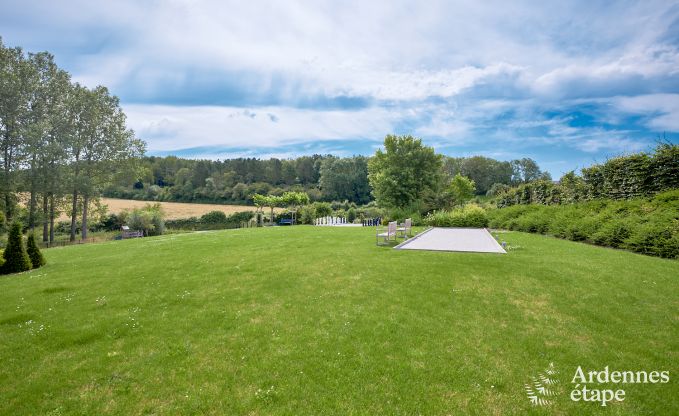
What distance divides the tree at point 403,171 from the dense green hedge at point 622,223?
1522 cm

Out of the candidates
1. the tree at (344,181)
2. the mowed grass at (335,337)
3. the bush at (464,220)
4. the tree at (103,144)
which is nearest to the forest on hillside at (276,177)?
the tree at (344,181)

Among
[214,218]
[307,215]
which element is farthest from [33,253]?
[214,218]

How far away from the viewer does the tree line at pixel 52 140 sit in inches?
984

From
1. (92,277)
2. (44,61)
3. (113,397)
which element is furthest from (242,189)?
(113,397)

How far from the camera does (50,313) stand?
Answer: 21.1 ft

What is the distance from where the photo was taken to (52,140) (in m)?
27.3

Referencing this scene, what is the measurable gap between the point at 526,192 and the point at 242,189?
57.7 meters

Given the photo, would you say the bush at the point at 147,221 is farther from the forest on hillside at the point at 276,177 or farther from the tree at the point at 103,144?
the forest on hillside at the point at 276,177

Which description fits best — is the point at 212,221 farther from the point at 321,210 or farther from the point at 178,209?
the point at 321,210

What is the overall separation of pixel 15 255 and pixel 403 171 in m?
29.9

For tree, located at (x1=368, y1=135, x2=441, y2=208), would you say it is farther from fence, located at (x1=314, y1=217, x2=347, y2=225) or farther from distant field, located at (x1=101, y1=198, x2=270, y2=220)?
distant field, located at (x1=101, y1=198, x2=270, y2=220)

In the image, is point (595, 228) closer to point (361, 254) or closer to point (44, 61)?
point (361, 254)

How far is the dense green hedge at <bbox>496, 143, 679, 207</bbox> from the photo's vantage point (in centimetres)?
1434

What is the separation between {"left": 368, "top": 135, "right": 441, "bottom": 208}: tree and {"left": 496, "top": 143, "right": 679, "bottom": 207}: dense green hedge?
13.4 meters
